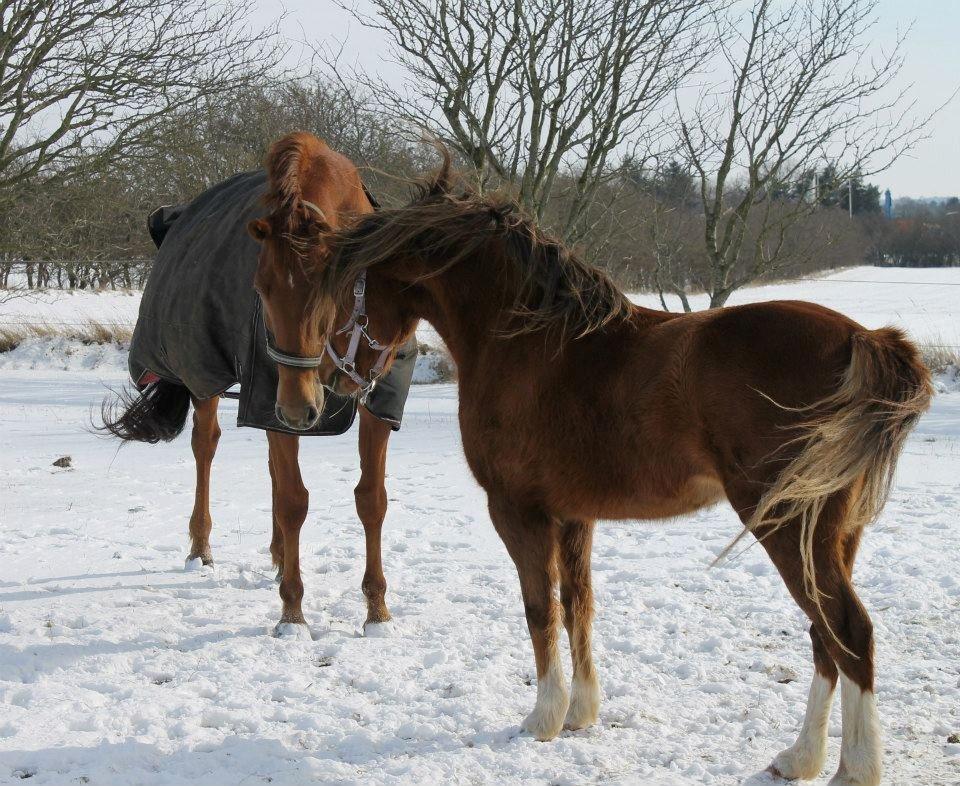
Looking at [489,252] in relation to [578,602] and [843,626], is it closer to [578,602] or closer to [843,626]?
[578,602]

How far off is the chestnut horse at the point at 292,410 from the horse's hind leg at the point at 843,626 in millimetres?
1866

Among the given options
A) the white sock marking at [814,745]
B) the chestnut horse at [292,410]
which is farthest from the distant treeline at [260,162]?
the white sock marking at [814,745]

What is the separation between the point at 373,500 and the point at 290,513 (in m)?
0.43

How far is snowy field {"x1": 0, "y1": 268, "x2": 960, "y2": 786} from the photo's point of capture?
9.53ft

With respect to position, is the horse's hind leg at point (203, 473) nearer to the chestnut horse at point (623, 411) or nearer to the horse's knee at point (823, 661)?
the chestnut horse at point (623, 411)

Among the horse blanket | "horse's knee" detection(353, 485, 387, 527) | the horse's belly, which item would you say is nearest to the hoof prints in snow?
"horse's knee" detection(353, 485, 387, 527)

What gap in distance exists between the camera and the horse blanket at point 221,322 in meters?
4.12

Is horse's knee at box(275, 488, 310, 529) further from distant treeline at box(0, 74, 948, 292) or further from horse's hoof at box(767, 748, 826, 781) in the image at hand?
horse's hoof at box(767, 748, 826, 781)

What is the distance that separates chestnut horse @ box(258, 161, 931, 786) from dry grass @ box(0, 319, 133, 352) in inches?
552

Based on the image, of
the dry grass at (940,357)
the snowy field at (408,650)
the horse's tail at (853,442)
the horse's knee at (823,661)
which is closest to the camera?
the horse's tail at (853,442)

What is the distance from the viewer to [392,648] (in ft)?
13.0

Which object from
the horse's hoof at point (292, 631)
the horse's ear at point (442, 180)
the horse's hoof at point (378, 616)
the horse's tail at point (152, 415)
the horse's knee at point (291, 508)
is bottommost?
the horse's hoof at point (292, 631)

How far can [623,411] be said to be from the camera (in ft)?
8.91

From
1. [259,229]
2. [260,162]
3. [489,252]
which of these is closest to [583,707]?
[489,252]
